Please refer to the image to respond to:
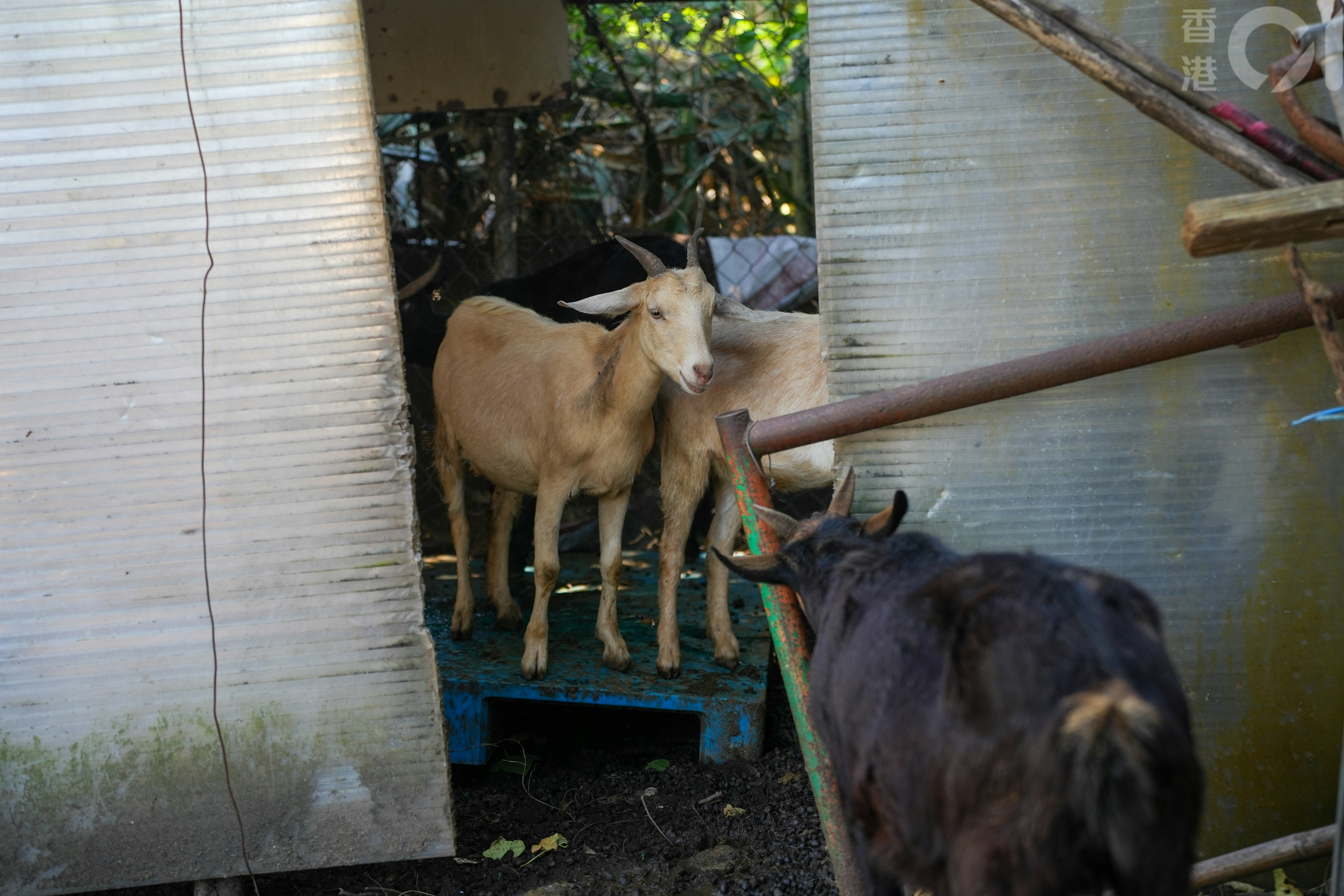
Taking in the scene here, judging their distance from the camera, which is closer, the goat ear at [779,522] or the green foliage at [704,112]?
the goat ear at [779,522]

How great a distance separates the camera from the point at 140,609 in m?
2.88

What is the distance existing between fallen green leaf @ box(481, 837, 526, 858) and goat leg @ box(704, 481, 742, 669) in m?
1.30

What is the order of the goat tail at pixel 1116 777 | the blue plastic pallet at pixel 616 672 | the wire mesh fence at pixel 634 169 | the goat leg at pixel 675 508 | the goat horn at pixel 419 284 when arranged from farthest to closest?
1. the wire mesh fence at pixel 634 169
2. the goat horn at pixel 419 284
3. the goat leg at pixel 675 508
4. the blue plastic pallet at pixel 616 672
5. the goat tail at pixel 1116 777

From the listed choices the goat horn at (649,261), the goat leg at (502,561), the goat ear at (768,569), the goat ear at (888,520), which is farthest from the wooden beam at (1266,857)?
the goat leg at (502,561)

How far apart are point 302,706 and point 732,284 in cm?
410

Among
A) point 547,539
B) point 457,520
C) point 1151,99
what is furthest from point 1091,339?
point 457,520

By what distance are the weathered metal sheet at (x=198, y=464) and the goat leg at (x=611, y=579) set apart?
1400 millimetres

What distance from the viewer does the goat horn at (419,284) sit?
5.73m

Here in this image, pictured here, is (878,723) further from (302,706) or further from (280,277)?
(280,277)

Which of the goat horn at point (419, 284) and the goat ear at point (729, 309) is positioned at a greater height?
the goat horn at point (419, 284)

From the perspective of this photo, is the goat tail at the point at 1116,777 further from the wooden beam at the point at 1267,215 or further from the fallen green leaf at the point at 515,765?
the fallen green leaf at the point at 515,765

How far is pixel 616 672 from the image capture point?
4270 millimetres

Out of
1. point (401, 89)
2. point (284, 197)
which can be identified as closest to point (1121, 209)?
point (284, 197)

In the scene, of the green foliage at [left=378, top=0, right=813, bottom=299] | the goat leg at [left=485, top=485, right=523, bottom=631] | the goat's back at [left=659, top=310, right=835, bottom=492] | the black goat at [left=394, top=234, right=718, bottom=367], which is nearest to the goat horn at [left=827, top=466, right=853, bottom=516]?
the goat's back at [left=659, top=310, right=835, bottom=492]
